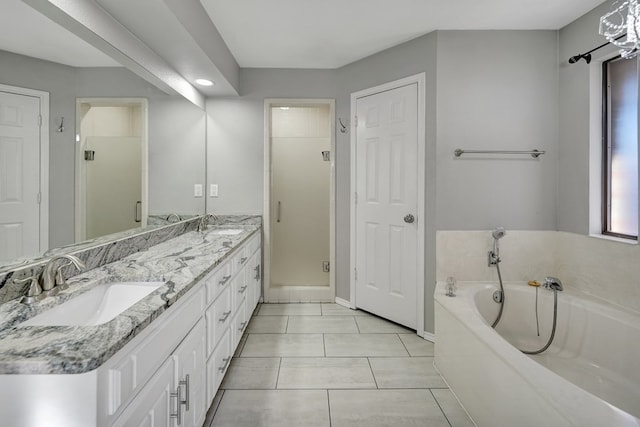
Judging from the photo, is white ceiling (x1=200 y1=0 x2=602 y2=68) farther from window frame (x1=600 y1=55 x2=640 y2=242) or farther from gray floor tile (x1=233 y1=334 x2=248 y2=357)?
gray floor tile (x1=233 y1=334 x2=248 y2=357)

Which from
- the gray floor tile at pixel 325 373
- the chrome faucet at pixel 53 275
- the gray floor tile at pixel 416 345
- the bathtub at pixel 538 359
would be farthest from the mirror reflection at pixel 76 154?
the gray floor tile at pixel 416 345

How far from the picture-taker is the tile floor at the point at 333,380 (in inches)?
67.9

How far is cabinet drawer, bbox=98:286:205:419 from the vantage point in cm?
81

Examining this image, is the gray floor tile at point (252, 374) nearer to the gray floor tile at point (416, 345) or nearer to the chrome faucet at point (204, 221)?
the gray floor tile at point (416, 345)

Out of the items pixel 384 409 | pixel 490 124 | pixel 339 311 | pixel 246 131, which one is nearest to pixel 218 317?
pixel 384 409

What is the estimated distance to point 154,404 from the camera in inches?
41.1

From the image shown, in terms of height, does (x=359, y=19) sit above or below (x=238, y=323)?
above

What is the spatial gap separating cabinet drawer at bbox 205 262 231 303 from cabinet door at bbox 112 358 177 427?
487 mm

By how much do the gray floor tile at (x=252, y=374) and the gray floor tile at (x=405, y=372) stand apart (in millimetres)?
650

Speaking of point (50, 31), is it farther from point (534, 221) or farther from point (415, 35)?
point (534, 221)

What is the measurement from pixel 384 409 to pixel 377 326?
1.10 metres

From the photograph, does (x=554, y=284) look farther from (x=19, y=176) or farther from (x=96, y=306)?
(x=19, y=176)

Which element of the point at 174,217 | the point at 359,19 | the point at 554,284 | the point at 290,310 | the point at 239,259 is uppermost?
the point at 359,19

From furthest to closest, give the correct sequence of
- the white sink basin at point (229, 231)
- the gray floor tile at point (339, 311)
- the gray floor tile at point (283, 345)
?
the gray floor tile at point (339, 311) → the white sink basin at point (229, 231) → the gray floor tile at point (283, 345)
